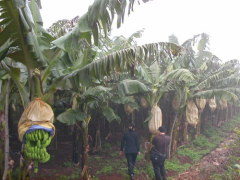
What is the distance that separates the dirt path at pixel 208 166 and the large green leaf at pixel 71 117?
321 cm

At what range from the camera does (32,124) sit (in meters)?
3.68

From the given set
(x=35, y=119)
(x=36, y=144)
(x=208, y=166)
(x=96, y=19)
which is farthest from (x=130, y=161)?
(x=96, y=19)

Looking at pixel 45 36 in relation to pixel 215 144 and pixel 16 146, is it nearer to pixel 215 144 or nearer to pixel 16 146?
pixel 16 146

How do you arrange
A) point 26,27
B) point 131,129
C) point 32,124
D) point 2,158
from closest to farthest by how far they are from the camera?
point 26,27 → point 32,124 → point 2,158 → point 131,129

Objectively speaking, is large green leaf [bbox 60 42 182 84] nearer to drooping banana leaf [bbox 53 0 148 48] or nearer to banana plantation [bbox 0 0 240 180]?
banana plantation [bbox 0 0 240 180]

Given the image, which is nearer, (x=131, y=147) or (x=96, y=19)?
(x=96, y=19)

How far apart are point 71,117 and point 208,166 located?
445cm

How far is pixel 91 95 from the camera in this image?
19.8ft

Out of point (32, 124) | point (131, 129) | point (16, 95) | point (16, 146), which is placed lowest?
point (16, 146)

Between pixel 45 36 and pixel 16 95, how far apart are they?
214 cm

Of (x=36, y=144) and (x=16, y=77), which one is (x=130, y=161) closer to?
(x=36, y=144)

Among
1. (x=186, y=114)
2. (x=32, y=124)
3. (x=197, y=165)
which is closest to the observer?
(x=32, y=124)

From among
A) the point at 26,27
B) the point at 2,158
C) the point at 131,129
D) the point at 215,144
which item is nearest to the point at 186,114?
the point at 215,144

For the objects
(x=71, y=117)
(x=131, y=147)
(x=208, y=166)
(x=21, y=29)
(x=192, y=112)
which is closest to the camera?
(x=21, y=29)
